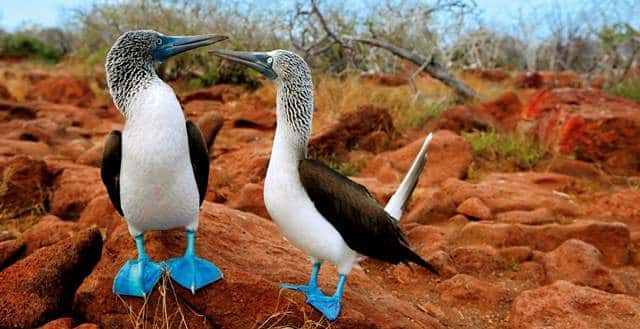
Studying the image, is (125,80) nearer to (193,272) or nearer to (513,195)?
(193,272)

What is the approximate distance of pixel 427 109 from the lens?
9.44 meters

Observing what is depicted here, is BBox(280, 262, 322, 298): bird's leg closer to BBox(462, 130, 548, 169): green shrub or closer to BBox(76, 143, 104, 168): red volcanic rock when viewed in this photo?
BBox(76, 143, 104, 168): red volcanic rock

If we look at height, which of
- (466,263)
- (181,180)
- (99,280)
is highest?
(181,180)

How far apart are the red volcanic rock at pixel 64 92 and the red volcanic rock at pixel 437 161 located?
874 centimetres

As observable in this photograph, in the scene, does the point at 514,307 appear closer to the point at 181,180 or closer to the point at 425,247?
the point at 425,247

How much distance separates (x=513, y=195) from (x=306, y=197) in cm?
356

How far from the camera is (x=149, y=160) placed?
227cm

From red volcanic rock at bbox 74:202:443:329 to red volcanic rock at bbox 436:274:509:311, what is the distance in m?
0.71

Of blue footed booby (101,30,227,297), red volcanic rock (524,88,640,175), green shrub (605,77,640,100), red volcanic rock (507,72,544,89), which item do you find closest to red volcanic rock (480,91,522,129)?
red volcanic rock (524,88,640,175)

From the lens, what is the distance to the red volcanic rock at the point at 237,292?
245 centimetres

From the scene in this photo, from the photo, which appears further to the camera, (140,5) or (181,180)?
(140,5)

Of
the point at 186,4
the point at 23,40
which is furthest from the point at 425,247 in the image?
the point at 23,40

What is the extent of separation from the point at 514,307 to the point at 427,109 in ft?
21.1

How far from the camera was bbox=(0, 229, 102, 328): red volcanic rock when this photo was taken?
2520 mm
